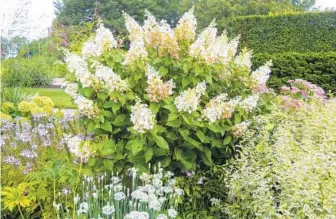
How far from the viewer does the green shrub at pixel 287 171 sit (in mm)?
2119

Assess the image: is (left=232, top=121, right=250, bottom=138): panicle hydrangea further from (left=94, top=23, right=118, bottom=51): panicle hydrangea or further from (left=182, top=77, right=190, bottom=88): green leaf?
(left=94, top=23, right=118, bottom=51): panicle hydrangea

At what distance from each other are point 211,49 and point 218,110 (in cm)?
41

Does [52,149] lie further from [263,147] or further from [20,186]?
[263,147]

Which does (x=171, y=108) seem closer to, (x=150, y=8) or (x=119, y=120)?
(x=119, y=120)

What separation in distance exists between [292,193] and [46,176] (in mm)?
1387

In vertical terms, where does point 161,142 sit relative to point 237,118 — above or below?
below

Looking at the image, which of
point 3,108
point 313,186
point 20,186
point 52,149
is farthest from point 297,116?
point 3,108

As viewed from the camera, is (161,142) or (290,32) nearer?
(161,142)

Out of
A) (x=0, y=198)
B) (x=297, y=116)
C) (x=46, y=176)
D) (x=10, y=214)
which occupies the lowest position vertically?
(x=10, y=214)

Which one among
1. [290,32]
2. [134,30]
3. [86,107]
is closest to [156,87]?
[86,107]

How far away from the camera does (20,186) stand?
2.68 m

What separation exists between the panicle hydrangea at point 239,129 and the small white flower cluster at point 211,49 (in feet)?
1.51

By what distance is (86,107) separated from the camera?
2.73 meters

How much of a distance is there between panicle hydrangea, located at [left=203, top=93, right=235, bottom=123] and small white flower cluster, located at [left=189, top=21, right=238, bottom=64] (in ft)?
0.90
